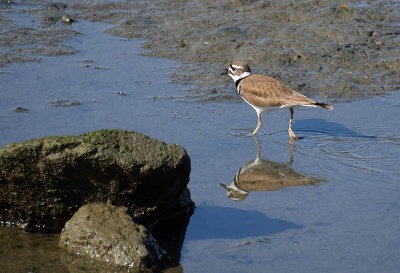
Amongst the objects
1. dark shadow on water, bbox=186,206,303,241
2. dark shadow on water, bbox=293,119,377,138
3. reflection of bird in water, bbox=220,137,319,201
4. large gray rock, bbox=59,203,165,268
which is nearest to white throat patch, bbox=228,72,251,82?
dark shadow on water, bbox=293,119,377,138

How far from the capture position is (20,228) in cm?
642

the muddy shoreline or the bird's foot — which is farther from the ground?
the muddy shoreline

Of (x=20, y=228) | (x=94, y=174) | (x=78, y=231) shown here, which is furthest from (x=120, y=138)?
(x=20, y=228)

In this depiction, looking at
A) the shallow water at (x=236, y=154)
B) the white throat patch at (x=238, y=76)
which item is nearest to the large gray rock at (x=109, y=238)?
the shallow water at (x=236, y=154)

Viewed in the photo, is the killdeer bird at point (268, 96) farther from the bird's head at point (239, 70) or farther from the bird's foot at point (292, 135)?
the bird's head at point (239, 70)

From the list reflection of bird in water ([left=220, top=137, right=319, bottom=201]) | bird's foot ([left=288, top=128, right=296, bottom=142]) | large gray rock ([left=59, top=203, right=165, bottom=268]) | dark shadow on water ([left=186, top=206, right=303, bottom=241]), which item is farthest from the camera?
bird's foot ([left=288, top=128, right=296, bottom=142])

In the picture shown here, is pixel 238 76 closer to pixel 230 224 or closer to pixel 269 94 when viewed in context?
pixel 269 94

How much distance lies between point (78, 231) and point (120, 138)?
39.6 inches

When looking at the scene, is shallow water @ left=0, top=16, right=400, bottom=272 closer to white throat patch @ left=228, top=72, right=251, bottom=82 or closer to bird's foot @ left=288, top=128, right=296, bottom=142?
bird's foot @ left=288, top=128, right=296, bottom=142

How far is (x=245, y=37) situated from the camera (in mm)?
12039

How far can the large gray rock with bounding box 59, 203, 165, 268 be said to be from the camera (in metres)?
5.69

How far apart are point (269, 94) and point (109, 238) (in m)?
4.11

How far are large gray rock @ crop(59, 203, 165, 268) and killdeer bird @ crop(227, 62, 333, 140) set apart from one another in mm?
3477

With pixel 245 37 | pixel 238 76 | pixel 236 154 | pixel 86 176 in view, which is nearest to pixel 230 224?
pixel 86 176
